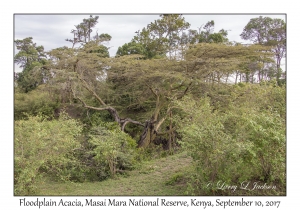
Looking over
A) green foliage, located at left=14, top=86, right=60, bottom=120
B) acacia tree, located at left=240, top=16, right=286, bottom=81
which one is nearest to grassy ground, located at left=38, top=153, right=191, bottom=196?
acacia tree, located at left=240, top=16, right=286, bottom=81

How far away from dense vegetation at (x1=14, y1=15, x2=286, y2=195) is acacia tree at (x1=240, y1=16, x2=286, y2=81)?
0.05m

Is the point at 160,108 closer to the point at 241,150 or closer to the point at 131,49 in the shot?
the point at 131,49

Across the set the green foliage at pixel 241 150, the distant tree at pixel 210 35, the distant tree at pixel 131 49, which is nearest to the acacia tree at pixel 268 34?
the distant tree at pixel 210 35

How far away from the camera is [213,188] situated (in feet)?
14.2

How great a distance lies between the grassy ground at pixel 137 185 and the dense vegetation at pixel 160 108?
136 mm

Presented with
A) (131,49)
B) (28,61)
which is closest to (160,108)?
(131,49)

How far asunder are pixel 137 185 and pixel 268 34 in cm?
853

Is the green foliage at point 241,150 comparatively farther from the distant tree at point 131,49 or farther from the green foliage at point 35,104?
the green foliage at point 35,104

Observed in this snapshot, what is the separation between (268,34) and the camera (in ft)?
34.2

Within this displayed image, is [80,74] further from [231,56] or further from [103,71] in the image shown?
[231,56]

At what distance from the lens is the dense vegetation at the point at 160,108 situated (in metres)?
4.25

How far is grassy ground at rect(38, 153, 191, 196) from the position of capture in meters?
5.29
